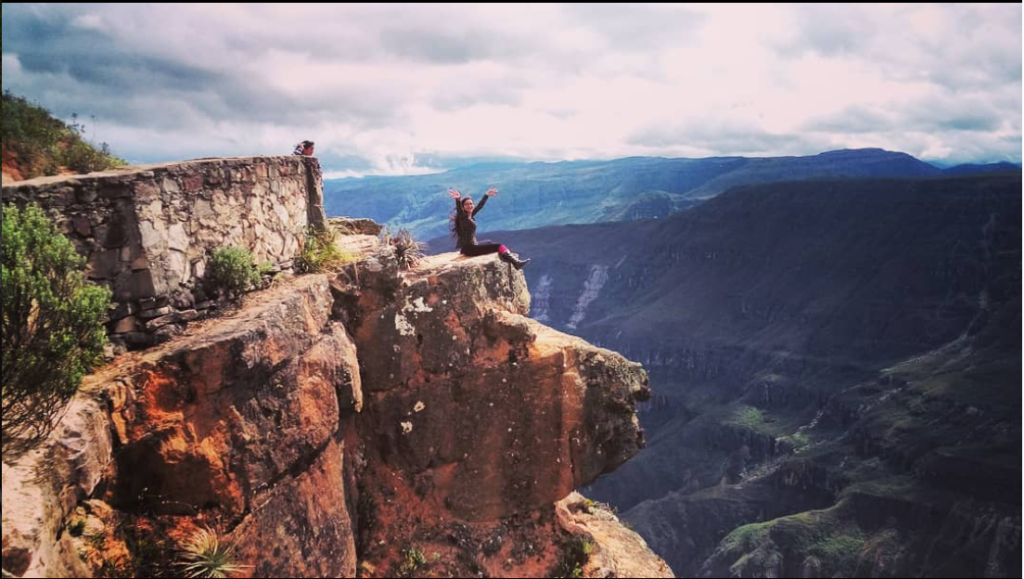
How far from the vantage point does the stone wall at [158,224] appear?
26.1ft

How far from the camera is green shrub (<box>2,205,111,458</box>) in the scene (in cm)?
665

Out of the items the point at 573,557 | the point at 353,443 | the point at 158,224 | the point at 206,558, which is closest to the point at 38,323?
the point at 158,224

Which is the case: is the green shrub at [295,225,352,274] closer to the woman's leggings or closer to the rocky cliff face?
the rocky cliff face

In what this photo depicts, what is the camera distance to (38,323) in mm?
6945

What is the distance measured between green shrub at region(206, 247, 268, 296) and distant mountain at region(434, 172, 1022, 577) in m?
86.9

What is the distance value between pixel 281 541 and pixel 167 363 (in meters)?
2.89

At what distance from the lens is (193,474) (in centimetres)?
818

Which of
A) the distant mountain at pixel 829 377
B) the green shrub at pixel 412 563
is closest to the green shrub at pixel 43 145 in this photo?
the green shrub at pixel 412 563

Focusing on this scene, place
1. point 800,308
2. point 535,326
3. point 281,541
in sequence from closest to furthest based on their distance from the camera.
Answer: point 281,541
point 535,326
point 800,308

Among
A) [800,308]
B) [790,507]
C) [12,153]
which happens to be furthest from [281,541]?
[800,308]

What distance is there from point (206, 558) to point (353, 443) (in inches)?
149

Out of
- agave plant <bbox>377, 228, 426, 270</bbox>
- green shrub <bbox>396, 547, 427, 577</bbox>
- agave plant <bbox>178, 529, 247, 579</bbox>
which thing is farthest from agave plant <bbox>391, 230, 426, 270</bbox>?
agave plant <bbox>178, 529, 247, 579</bbox>

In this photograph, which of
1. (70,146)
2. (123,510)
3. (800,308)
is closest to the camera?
(123,510)

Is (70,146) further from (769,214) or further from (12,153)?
(769,214)
